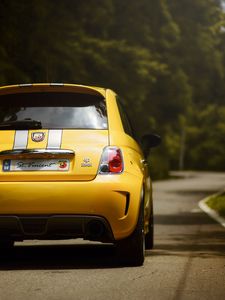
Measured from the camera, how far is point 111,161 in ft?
28.8

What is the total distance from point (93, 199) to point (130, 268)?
80cm

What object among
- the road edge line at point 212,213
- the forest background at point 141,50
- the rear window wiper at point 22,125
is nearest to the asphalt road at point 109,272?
the rear window wiper at point 22,125

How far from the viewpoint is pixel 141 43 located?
4178cm

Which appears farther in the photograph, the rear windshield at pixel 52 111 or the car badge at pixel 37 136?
the rear windshield at pixel 52 111

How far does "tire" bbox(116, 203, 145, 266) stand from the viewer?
8906 millimetres

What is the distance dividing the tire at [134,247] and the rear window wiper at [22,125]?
1278 mm

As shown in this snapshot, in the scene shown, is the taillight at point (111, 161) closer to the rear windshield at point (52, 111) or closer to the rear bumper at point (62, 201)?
the rear bumper at point (62, 201)

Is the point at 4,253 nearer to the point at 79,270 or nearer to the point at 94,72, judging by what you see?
the point at 79,270

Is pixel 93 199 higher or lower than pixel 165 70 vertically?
higher

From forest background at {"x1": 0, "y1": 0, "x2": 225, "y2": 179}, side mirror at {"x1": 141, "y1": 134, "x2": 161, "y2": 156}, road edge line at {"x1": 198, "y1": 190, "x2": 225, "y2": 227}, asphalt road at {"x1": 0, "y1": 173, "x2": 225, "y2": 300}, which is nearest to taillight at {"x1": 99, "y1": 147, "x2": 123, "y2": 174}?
asphalt road at {"x1": 0, "y1": 173, "x2": 225, "y2": 300}

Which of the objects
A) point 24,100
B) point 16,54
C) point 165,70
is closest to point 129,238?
point 24,100

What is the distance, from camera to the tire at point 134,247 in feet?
29.2

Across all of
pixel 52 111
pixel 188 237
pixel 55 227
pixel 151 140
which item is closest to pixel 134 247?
pixel 55 227

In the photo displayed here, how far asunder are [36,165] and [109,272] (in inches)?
46.9
